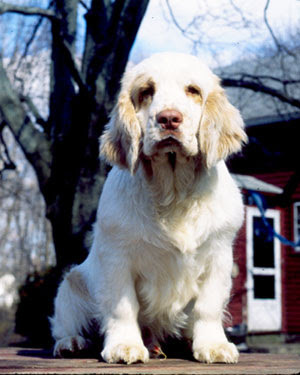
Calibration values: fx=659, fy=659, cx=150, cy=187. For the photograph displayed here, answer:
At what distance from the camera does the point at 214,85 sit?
12.6 feet

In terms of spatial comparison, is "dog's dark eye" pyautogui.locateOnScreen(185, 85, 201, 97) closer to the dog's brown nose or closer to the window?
the dog's brown nose

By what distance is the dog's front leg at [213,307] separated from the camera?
142 inches

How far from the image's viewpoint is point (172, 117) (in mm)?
3361

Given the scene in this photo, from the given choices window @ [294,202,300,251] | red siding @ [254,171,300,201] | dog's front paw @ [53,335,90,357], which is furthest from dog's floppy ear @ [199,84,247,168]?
red siding @ [254,171,300,201]

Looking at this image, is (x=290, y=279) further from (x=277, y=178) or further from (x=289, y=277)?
(x=277, y=178)

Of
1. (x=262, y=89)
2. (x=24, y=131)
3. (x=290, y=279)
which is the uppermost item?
(x=262, y=89)

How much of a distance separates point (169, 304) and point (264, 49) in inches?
347

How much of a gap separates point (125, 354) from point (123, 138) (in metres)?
1.20

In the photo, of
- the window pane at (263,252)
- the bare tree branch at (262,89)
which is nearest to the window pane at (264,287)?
the window pane at (263,252)

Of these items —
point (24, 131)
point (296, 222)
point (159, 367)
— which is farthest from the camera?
point (296, 222)

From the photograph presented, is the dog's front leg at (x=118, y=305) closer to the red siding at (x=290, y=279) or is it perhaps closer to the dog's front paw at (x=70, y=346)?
the dog's front paw at (x=70, y=346)

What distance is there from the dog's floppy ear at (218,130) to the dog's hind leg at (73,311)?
4.27 ft

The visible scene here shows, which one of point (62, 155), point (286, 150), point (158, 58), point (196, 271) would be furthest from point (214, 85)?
point (286, 150)

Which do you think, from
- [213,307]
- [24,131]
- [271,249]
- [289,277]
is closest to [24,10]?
[24,131]
